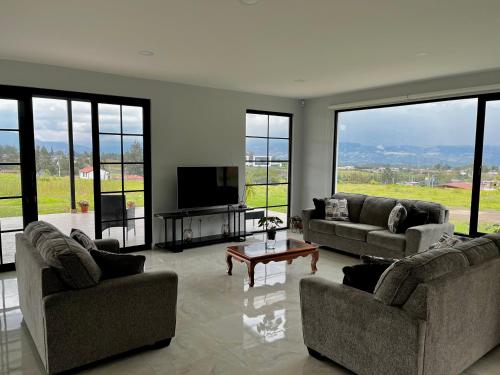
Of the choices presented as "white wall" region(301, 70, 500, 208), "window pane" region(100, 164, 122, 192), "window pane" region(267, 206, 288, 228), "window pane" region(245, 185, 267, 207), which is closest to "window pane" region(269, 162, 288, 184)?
"window pane" region(245, 185, 267, 207)

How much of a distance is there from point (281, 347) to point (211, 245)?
3364 mm

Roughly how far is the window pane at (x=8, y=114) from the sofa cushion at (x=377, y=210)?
5158 millimetres

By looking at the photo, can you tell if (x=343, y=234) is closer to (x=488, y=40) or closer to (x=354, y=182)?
(x=354, y=182)

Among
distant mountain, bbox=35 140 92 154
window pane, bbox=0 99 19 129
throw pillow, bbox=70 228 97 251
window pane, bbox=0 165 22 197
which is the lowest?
throw pillow, bbox=70 228 97 251

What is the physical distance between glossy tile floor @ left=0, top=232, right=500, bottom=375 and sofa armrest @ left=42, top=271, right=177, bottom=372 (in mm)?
163

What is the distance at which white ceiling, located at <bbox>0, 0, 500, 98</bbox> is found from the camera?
2838 millimetres

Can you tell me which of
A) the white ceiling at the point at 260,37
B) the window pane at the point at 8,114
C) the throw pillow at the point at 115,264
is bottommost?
the throw pillow at the point at 115,264

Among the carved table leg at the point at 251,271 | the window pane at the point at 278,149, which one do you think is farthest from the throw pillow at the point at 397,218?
the window pane at the point at 278,149

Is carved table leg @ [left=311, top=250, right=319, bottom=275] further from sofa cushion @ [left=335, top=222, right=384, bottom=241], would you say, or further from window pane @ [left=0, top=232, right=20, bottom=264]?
window pane @ [left=0, top=232, right=20, bottom=264]

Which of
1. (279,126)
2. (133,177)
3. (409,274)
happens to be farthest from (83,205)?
(409,274)

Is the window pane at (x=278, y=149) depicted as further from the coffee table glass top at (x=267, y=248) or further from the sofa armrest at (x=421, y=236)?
the sofa armrest at (x=421, y=236)

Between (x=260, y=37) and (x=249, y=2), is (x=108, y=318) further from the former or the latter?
A: (x=260, y=37)

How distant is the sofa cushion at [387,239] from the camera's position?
192 inches

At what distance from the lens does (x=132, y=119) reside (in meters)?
5.61
